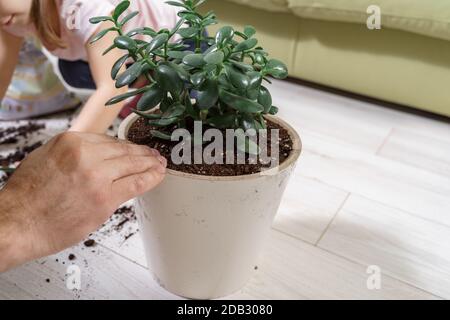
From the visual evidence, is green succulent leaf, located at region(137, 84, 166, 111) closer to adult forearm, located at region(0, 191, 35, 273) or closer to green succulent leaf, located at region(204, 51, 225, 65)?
Result: green succulent leaf, located at region(204, 51, 225, 65)

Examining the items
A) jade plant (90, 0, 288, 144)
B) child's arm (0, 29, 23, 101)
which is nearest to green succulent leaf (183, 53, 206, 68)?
jade plant (90, 0, 288, 144)

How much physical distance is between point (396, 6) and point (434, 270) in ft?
2.42

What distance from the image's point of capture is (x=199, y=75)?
532 millimetres

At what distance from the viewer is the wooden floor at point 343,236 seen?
77 cm

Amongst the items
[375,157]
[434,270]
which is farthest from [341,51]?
[434,270]

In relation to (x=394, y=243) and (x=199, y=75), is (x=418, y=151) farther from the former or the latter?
(x=199, y=75)

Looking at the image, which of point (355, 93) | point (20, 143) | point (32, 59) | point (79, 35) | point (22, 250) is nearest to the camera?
point (22, 250)

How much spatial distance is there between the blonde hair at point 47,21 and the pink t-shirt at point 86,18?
0.02 metres

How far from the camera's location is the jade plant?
534 mm

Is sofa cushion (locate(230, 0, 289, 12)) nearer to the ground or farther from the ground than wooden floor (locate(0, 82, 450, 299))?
farther from the ground

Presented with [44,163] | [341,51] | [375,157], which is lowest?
[375,157]

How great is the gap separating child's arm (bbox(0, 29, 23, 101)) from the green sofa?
2.34ft

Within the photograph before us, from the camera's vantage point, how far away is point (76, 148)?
0.59 meters

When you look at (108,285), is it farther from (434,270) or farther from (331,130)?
(331,130)
